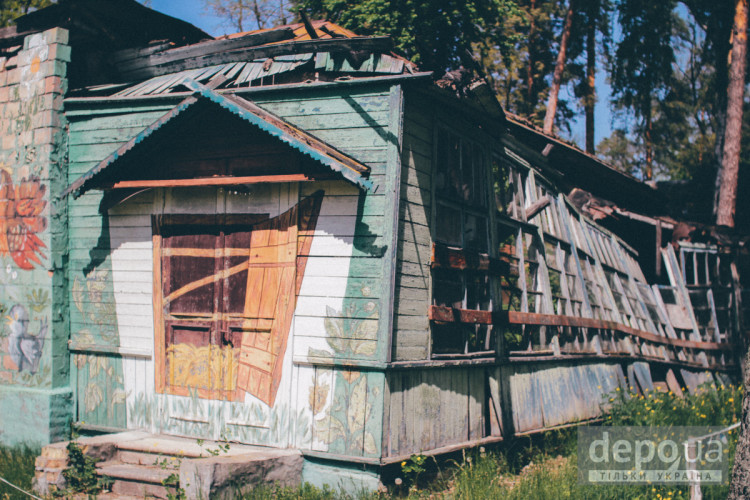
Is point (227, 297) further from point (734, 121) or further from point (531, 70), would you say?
point (531, 70)

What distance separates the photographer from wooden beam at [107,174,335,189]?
620 centimetres

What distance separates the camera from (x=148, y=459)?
6.30 meters

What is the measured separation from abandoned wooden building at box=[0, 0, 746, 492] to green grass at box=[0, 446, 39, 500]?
24 centimetres

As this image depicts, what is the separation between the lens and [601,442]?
24.7 ft

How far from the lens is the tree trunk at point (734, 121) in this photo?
14.3 metres

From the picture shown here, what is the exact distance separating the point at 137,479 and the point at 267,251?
2412mm

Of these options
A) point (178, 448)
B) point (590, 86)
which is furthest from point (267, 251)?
point (590, 86)

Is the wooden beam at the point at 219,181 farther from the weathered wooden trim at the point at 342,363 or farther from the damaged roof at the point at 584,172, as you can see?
the damaged roof at the point at 584,172

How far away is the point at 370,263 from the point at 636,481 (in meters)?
3.08

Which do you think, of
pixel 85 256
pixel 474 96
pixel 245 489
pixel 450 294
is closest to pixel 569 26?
pixel 474 96

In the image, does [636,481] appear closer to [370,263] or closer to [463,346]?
[463,346]

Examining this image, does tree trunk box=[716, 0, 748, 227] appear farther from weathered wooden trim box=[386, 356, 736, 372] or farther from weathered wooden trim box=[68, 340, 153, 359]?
weathered wooden trim box=[68, 340, 153, 359]

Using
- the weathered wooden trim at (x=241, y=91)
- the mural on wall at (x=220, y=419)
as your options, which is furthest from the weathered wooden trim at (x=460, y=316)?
the weathered wooden trim at (x=241, y=91)

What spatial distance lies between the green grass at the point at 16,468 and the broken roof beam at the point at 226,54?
14.7ft
